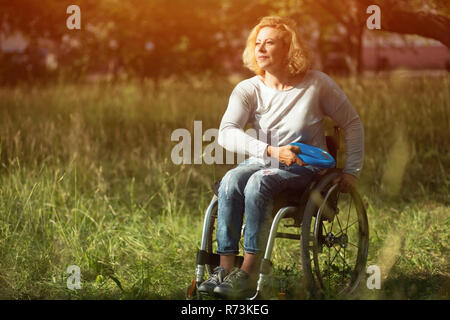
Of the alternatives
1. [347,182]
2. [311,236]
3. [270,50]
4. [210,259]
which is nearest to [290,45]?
[270,50]

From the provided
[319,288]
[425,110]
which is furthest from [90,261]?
[425,110]

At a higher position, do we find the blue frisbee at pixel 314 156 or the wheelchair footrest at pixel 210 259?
the blue frisbee at pixel 314 156

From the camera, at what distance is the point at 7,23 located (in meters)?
8.55

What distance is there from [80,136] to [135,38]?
4205 mm

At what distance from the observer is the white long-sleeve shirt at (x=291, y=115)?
10.4ft

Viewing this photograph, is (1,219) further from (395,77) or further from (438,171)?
(395,77)

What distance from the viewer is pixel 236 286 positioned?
2.93 m

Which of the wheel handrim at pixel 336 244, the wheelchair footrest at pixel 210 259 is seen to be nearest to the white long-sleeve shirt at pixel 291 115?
the wheel handrim at pixel 336 244

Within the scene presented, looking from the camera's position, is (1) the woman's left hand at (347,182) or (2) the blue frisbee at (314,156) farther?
(1) the woman's left hand at (347,182)

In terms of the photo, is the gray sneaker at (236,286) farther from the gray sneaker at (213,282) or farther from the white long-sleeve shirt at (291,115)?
the white long-sleeve shirt at (291,115)

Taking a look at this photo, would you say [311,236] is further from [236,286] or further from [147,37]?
[147,37]

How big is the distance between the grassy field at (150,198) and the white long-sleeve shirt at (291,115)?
27.8 inches

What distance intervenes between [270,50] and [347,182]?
0.75 meters

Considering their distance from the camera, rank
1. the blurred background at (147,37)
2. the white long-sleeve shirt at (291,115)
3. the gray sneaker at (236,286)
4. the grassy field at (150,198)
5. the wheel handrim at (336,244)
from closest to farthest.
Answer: the gray sneaker at (236,286) < the wheel handrim at (336,244) < the white long-sleeve shirt at (291,115) < the grassy field at (150,198) < the blurred background at (147,37)
